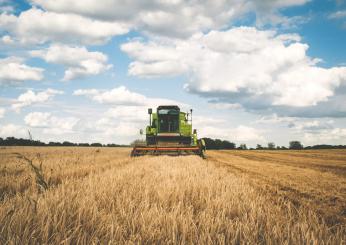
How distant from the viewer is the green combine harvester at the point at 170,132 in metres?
18.1

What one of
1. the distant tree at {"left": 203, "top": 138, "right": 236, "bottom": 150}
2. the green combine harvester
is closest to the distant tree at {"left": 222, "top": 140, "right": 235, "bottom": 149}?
the distant tree at {"left": 203, "top": 138, "right": 236, "bottom": 150}

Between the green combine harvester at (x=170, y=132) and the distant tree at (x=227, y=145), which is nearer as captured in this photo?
the green combine harvester at (x=170, y=132)

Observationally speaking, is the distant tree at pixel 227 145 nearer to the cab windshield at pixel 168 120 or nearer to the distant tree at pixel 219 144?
the distant tree at pixel 219 144

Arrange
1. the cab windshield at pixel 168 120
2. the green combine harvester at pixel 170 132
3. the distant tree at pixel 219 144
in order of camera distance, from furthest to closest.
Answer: the distant tree at pixel 219 144 < the cab windshield at pixel 168 120 < the green combine harvester at pixel 170 132

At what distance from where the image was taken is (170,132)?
20.3 metres

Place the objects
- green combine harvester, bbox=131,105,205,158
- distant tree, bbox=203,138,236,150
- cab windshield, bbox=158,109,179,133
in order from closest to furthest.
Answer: green combine harvester, bbox=131,105,205,158 < cab windshield, bbox=158,109,179,133 < distant tree, bbox=203,138,236,150

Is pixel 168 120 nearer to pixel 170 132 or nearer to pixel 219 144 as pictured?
pixel 170 132

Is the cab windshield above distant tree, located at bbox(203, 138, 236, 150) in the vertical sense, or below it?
above

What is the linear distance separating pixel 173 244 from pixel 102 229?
1.92 feet

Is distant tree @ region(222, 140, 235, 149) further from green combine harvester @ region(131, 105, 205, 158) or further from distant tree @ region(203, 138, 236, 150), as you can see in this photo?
green combine harvester @ region(131, 105, 205, 158)

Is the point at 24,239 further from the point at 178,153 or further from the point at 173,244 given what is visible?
the point at 178,153

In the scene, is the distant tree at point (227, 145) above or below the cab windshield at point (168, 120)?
below

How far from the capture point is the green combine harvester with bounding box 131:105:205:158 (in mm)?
18075

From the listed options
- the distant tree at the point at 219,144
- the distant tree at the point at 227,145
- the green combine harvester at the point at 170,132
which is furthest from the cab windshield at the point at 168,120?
the distant tree at the point at 227,145
